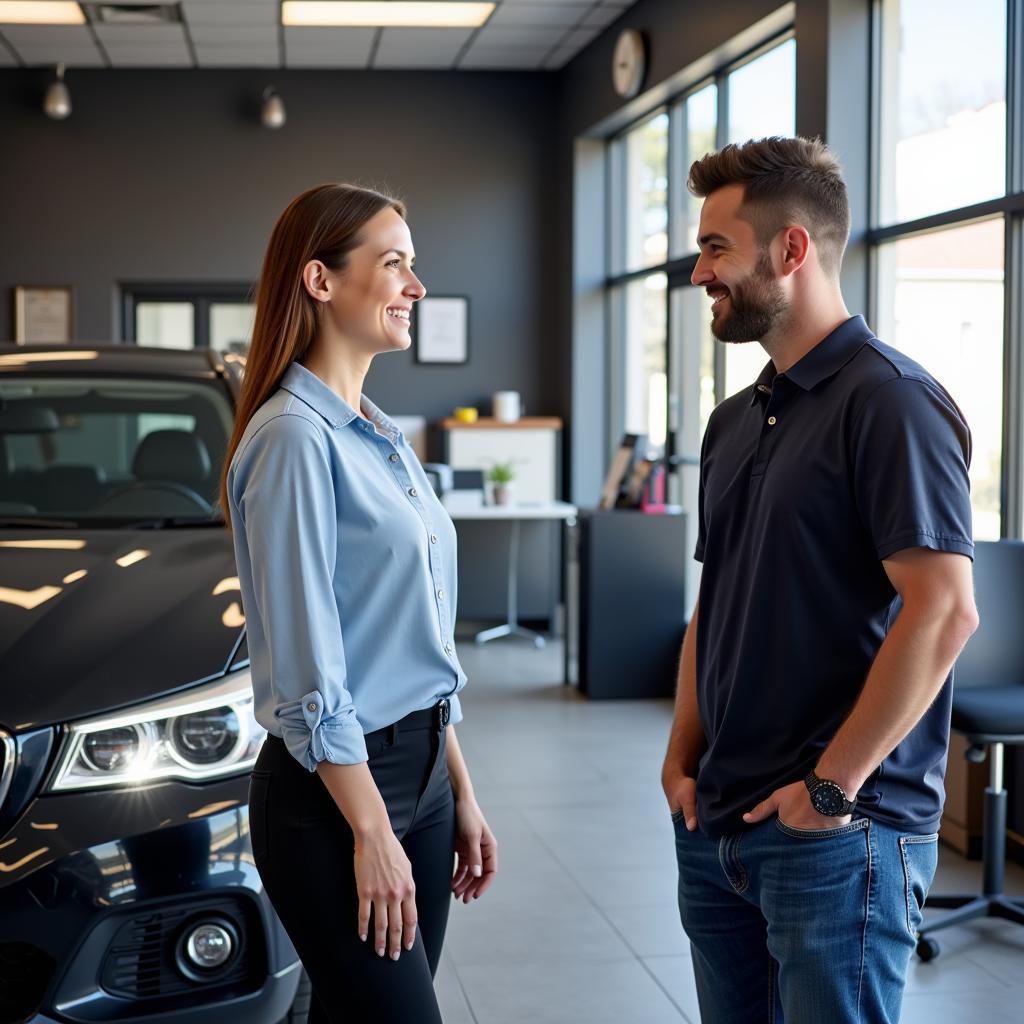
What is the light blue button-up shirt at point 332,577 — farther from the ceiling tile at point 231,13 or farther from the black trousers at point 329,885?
the ceiling tile at point 231,13

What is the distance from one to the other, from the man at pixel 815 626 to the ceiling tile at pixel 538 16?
5.66 meters

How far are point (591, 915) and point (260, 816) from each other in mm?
1981

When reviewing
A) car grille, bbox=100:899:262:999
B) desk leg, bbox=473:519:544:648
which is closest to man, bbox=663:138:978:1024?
car grille, bbox=100:899:262:999

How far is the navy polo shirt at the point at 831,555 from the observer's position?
1.28 m

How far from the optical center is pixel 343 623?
1.35m

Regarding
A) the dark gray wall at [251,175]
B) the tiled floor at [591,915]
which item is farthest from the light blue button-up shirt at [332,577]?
the dark gray wall at [251,175]

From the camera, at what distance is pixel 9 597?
214 cm

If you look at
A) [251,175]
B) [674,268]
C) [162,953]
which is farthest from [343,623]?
[251,175]

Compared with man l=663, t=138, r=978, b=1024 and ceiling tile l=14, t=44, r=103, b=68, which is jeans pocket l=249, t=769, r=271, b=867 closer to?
man l=663, t=138, r=978, b=1024

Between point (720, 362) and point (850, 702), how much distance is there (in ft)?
15.7

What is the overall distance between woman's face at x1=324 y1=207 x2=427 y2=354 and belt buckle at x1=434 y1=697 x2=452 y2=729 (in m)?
0.40

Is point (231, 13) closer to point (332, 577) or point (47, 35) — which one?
point (47, 35)

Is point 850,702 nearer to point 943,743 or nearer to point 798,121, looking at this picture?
point 943,743

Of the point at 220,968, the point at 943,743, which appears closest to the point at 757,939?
the point at 943,743
